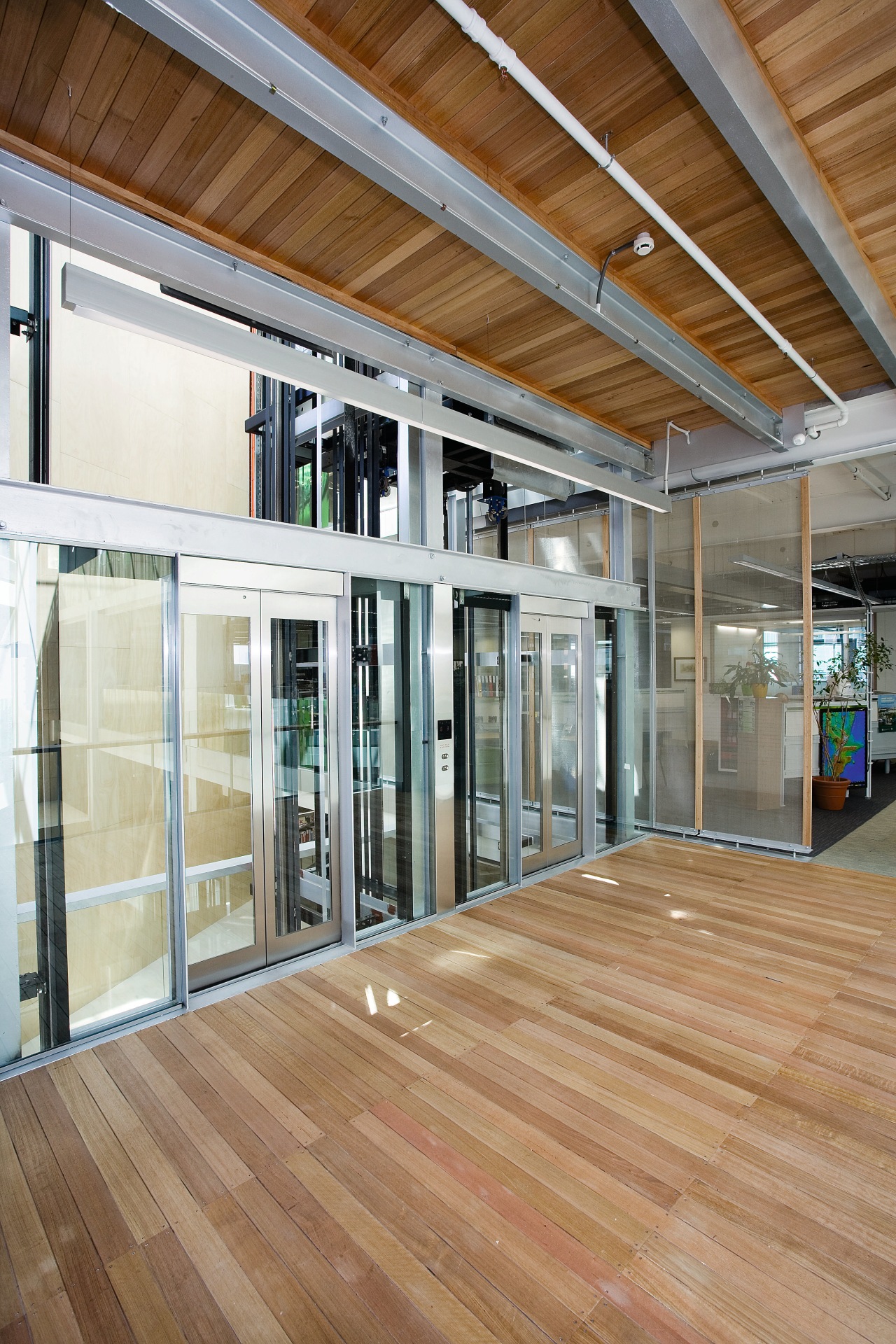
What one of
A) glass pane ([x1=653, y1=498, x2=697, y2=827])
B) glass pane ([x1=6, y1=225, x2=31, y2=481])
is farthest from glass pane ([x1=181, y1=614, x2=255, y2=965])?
glass pane ([x1=653, y1=498, x2=697, y2=827])

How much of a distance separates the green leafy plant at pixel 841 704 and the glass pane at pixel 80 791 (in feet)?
23.7

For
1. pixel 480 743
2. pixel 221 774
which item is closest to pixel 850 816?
pixel 480 743

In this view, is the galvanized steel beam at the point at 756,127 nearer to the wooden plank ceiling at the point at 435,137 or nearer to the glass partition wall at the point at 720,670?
the wooden plank ceiling at the point at 435,137

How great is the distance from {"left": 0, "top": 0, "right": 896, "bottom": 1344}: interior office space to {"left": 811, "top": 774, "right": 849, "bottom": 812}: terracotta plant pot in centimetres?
294

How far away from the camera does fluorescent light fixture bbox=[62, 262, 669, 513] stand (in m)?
2.33

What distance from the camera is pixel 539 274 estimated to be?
3172 mm

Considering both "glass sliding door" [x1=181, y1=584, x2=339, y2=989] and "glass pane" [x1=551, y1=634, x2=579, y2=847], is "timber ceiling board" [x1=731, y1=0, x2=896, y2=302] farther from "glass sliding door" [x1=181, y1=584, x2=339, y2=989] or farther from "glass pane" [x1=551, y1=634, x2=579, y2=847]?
"glass pane" [x1=551, y1=634, x2=579, y2=847]

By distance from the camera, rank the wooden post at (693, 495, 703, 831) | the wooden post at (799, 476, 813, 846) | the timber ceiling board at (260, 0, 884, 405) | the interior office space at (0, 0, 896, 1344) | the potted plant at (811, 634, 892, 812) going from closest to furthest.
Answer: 1. the interior office space at (0, 0, 896, 1344)
2. the timber ceiling board at (260, 0, 884, 405)
3. the wooden post at (799, 476, 813, 846)
4. the wooden post at (693, 495, 703, 831)
5. the potted plant at (811, 634, 892, 812)

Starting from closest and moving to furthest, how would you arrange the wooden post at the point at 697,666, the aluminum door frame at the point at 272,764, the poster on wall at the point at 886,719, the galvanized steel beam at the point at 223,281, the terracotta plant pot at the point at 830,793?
the galvanized steel beam at the point at 223,281
the aluminum door frame at the point at 272,764
the wooden post at the point at 697,666
the terracotta plant pot at the point at 830,793
the poster on wall at the point at 886,719

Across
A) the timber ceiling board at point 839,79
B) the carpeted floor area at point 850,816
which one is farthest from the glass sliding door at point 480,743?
the carpeted floor area at point 850,816

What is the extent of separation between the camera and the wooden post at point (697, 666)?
6.29 m

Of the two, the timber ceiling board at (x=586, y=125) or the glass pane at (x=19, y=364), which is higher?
the timber ceiling board at (x=586, y=125)

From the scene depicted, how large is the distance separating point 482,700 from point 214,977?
94.2 inches

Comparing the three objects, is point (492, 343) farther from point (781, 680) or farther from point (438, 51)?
point (781, 680)
